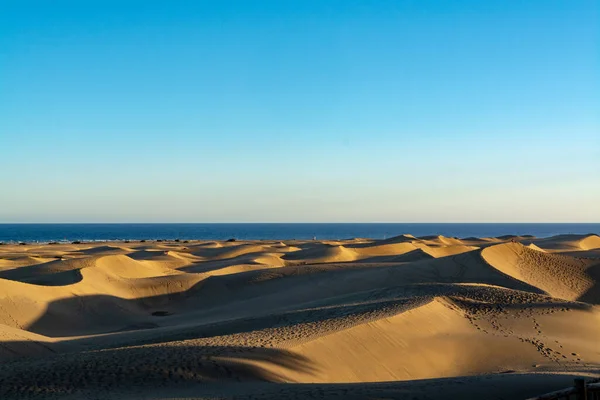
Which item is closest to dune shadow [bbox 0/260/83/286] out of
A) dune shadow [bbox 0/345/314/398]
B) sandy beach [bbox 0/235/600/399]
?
sandy beach [bbox 0/235/600/399]

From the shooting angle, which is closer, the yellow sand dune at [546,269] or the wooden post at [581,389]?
the wooden post at [581,389]

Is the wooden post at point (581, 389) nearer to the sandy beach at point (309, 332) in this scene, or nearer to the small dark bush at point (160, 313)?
the sandy beach at point (309, 332)

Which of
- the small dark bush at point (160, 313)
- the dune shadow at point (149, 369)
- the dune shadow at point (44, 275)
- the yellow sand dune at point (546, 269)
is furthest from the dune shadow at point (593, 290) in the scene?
the dune shadow at point (44, 275)

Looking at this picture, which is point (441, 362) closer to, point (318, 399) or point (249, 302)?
point (318, 399)

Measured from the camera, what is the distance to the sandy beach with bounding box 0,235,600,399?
1018 cm

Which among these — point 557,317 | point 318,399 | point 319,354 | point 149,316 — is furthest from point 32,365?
point 557,317

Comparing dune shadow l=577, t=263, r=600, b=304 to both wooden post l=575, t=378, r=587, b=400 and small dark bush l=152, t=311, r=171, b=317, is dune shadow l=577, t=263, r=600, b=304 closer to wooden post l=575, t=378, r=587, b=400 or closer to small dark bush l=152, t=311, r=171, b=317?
small dark bush l=152, t=311, r=171, b=317

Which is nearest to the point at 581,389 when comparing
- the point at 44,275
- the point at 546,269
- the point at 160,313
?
the point at 160,313

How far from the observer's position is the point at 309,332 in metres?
13.9

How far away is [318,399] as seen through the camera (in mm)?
8617

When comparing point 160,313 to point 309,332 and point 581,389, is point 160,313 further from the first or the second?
point 581,389

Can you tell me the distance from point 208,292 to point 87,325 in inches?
257

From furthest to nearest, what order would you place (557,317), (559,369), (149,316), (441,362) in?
(149,316), (557,317), (441,362), (559,369)

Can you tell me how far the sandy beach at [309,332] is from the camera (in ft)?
33.4
